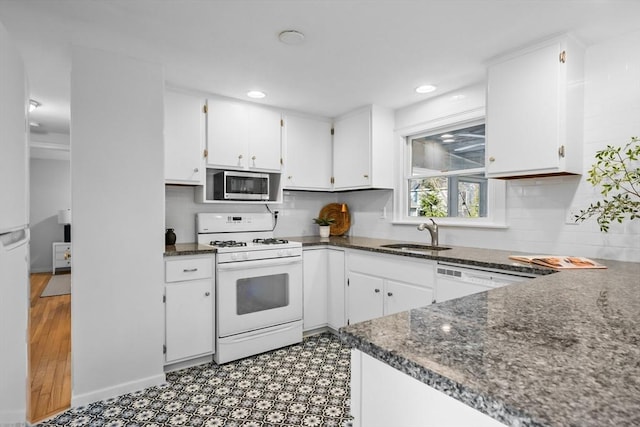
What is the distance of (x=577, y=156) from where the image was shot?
7.27 feet

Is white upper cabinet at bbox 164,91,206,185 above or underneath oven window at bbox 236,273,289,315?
above

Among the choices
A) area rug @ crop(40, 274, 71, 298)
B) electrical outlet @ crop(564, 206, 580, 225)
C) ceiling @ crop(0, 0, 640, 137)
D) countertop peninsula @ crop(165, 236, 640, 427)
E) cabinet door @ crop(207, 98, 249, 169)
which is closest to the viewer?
countertop peninsula @ crop(165, 236, 640, 427)

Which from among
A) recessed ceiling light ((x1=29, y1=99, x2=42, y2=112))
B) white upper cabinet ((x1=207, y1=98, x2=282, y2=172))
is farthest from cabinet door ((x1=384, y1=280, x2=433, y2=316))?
recessed ceiling light ((x1=29, y1=99, x2=42, y2=112))

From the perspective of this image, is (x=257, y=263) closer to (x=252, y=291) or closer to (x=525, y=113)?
(x=252, y=291)

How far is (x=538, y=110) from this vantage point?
2.17m

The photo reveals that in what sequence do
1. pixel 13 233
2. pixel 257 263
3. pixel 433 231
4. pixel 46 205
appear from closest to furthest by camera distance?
pixel 13 233 → pixel 257 263 → pixel 433 231 → pixel 46 205

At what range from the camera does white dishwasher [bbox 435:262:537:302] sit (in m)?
2.03

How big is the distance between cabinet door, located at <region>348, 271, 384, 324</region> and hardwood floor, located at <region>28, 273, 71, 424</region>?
2140 millimetres

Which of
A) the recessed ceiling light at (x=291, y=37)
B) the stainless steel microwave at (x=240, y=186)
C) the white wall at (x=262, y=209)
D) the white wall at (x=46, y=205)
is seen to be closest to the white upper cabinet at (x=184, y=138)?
the stainless steel microwave at (x=240, y=186)

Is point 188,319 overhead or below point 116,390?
overhead

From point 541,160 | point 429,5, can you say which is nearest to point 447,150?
point 541,160

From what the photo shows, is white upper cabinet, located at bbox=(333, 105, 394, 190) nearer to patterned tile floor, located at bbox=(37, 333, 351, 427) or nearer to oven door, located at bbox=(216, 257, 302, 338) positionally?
oven door, located at bbox=(216, 257, 302, 338)

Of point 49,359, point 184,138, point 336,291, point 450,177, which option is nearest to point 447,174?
point 450,177

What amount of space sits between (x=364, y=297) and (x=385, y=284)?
11.6 inches
